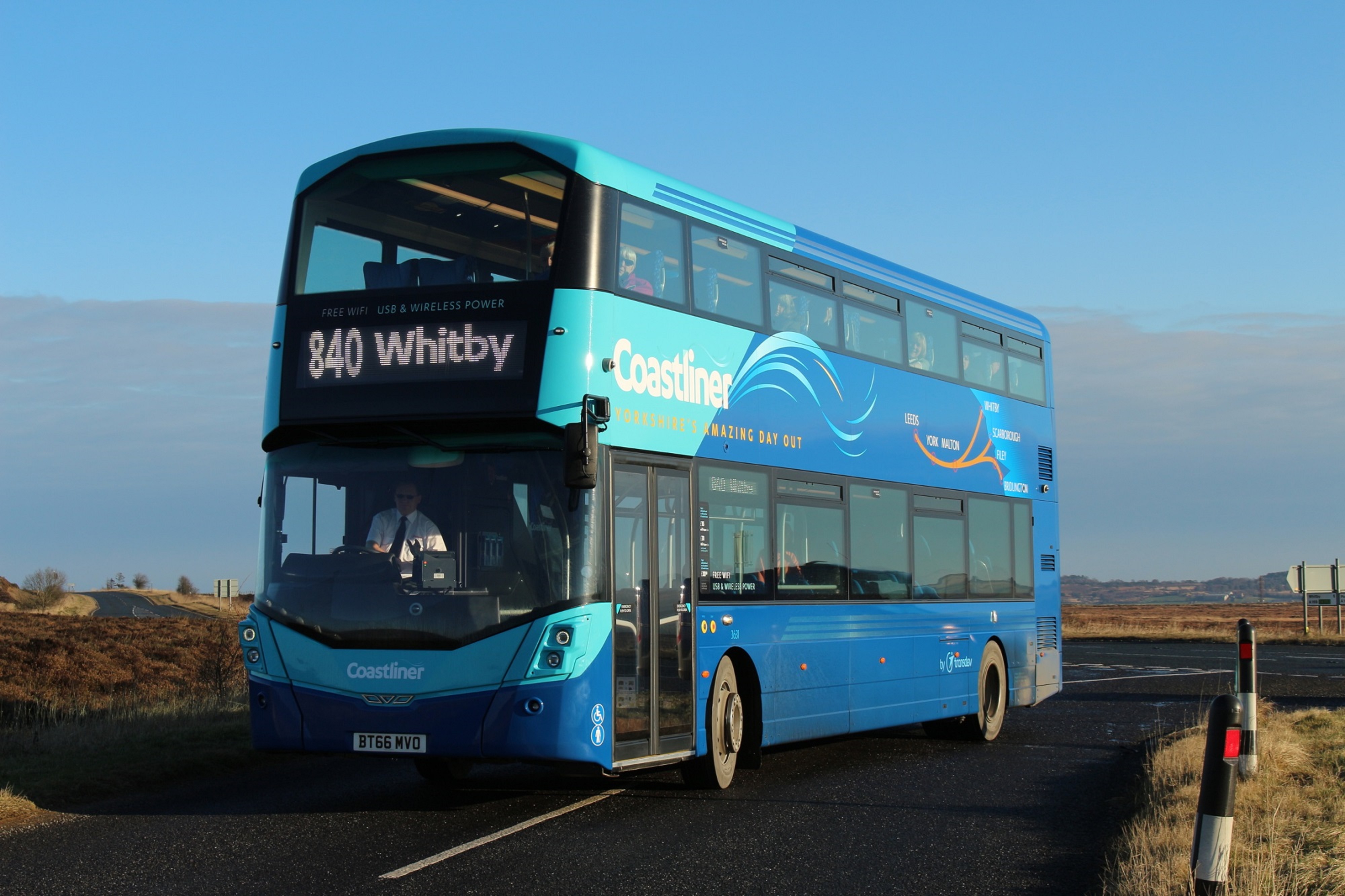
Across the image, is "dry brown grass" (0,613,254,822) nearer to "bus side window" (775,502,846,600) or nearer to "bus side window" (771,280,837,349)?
"bus side window" (775,502,846,600)

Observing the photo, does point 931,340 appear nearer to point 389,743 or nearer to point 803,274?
point 803,274

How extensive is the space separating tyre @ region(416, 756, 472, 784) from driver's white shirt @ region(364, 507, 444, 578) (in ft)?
8.89

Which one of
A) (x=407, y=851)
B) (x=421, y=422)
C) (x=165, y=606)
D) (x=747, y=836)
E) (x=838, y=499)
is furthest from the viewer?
(x=165, y=606)

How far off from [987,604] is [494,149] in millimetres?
9263

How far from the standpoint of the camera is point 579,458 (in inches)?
365

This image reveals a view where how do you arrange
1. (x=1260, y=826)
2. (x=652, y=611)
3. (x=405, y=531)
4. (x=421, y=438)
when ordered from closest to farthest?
1. (x=1260, y=826)
2. (x=405, y=531)
3. (x=421, y=438)
4. (x=652, y=611)

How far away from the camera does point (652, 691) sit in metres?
10.4

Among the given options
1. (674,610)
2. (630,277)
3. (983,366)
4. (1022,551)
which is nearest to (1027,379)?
(983,366)

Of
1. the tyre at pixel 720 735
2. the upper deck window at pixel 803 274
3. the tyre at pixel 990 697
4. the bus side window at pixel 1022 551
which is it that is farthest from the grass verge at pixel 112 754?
the bus side window at pixel 1022 551

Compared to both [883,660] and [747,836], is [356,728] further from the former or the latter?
[883,660]

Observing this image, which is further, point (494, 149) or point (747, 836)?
point (494, 149)

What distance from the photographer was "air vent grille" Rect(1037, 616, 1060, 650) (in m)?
18.2

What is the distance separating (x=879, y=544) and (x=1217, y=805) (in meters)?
7.77

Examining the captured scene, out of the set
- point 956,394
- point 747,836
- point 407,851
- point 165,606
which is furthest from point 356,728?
point 165,606
